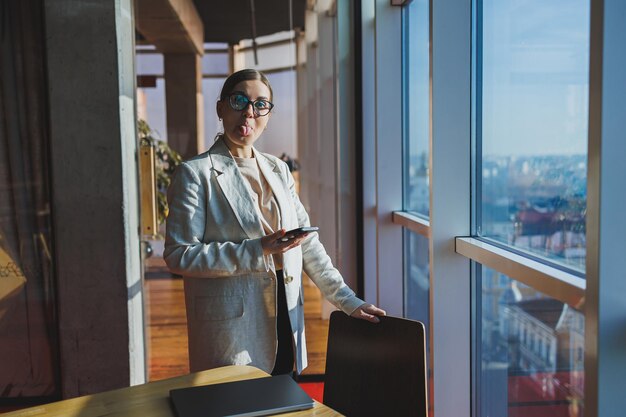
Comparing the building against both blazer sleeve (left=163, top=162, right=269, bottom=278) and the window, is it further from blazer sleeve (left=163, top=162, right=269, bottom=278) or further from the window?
blazer sleeve (left=163, top=162, right=269, bottom=278)

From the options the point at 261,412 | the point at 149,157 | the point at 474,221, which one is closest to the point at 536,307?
the point at 474,221

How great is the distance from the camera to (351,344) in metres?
2.14

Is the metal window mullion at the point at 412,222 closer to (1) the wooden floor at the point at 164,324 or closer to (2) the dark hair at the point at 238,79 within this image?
(2) the dark hair at the point at 238,79

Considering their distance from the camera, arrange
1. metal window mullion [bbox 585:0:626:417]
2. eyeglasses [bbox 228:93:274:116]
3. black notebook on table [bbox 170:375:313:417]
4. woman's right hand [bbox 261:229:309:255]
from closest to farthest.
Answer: metal window mullion [bbox 585:0:626:417]
black notebook on table [bbox 170:375:313:417]
woman's right hand [bbox 261:229:309:255]
eyeglasses [bbox 228:93:274:116]

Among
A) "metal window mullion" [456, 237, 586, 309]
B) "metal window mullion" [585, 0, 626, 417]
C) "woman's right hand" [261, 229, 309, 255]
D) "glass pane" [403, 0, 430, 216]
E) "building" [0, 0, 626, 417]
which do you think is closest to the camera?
"metal window mullion" [585, 0, 626, 417]

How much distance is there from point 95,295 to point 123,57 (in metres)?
1.40

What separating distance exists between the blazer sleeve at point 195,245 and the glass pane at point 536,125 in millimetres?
919

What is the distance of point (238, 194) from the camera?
7.91ft

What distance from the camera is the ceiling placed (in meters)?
4.15

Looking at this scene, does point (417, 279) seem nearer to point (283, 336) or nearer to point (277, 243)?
point (283, 336)

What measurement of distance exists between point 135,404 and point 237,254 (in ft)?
2.19

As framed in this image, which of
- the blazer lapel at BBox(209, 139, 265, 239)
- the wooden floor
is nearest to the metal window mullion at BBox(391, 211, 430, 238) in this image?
the blazer lapel at BBox(209, 139, 265, 239)

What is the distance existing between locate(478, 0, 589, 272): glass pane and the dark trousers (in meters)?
0.86

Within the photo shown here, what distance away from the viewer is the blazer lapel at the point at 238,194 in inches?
94.3
